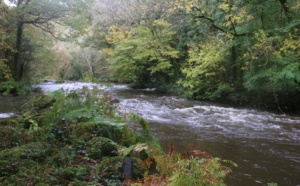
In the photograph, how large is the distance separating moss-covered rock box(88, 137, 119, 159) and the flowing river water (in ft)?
5.07

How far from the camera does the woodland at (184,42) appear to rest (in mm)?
11453

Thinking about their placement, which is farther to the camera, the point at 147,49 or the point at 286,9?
the point at 147,49

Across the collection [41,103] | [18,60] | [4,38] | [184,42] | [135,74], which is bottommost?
[41,103]

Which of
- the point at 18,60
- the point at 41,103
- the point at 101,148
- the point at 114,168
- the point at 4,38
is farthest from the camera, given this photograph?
the point at 18,60

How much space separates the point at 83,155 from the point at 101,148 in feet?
1.23

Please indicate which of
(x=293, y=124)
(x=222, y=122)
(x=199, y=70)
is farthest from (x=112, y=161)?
(x=199, y=70)

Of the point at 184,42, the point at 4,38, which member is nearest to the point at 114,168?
the point at 4,38

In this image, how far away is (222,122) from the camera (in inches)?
397

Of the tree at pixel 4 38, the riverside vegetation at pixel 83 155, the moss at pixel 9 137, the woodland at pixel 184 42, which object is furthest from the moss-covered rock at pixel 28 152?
the tree at pixel 4 38

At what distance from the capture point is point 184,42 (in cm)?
2073

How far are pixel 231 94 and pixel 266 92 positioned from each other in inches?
84.0

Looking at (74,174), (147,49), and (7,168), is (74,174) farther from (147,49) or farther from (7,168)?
(147,49)

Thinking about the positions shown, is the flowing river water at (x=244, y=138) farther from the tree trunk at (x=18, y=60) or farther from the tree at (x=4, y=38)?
the tree trunk at (x=18, y=60)

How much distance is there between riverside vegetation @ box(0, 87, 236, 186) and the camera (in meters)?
3.21
